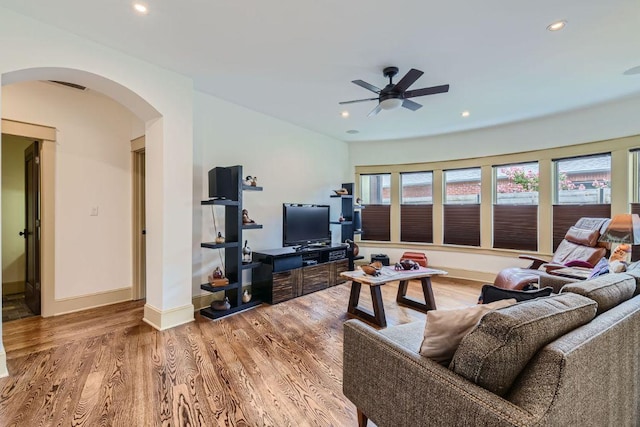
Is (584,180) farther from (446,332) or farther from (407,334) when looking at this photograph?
(446,332)

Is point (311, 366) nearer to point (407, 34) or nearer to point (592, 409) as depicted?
point (592, 409)

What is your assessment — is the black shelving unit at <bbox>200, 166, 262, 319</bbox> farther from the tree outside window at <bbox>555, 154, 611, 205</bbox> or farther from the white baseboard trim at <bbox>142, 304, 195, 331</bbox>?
the tree outside window at <bbox>555, 154, 611, 205</bbox>

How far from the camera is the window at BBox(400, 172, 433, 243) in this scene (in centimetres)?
591

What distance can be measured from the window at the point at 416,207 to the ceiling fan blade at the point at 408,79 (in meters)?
3.29

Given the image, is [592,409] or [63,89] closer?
[592,409]

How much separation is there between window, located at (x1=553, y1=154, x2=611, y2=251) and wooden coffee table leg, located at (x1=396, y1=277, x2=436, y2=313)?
2.59m

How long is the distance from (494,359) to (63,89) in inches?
190

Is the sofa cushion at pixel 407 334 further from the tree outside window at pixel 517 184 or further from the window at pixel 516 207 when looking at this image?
the tree outside window at pixel 517 184

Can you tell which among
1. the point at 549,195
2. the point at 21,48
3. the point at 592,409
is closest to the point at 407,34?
the point at 592,409

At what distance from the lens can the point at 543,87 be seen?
3.54 metres

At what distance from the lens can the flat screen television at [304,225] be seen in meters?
4.45

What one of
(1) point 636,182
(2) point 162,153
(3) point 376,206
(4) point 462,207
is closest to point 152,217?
(2) point 162,153

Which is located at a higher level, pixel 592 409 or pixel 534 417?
pixel 534 417

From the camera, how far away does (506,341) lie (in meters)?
0.98
